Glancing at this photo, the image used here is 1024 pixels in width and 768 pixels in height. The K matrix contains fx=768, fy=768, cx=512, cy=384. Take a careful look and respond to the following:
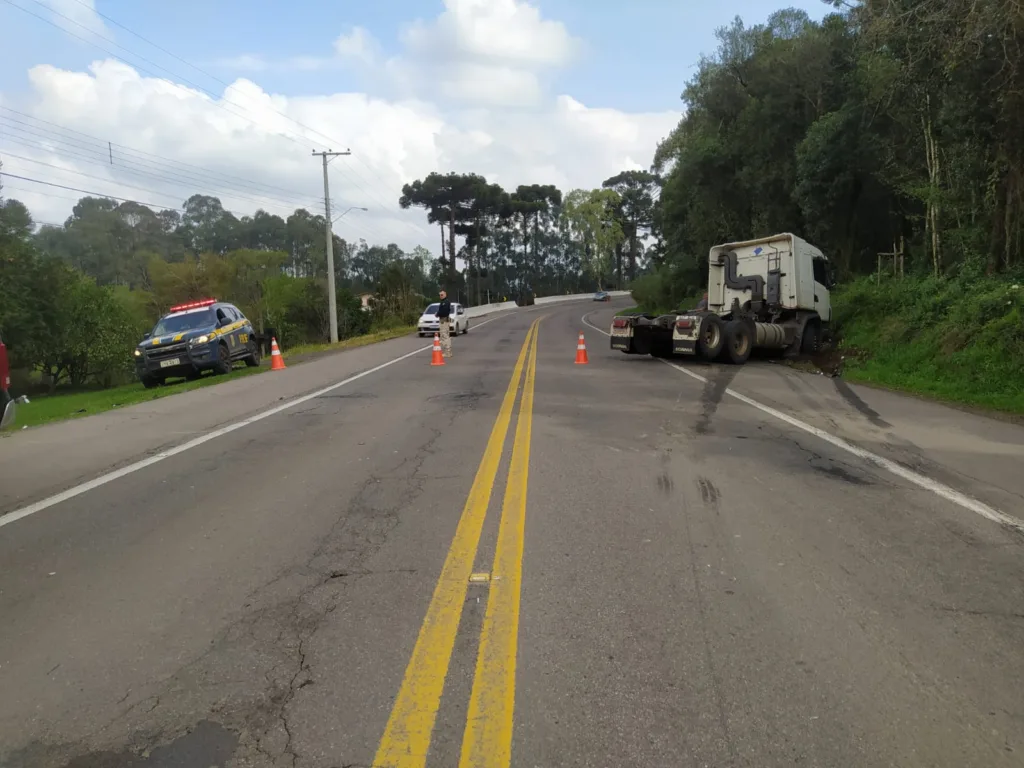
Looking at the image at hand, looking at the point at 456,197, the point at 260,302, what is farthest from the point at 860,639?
the point at 456,197

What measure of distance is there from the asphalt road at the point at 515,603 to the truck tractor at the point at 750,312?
30.6 feet

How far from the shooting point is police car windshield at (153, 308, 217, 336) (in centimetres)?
1919

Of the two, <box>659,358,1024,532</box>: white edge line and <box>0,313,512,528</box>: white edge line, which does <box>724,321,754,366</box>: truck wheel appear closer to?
<box>659,358,1024,532</box>: white edge line

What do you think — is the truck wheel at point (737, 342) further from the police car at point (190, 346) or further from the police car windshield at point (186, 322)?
the police car windshield at point (186, 322)

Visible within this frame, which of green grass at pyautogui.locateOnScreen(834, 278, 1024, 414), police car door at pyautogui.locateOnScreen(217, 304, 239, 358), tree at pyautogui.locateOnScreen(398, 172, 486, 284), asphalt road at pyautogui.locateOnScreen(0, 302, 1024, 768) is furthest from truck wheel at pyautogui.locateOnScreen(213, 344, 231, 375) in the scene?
tree at pyautogui.locateOnScreen(398, 172, 486, 284)

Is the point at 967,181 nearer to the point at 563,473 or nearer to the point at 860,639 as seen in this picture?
the point at 563,473

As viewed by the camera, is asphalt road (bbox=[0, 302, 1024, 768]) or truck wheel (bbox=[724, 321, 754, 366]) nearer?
asphalt road (bbox=[0, 302, 1024, 768])

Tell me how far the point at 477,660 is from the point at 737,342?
1613cm

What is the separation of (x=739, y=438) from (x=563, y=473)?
2.88 metres

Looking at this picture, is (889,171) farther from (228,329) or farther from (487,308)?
(487,308)

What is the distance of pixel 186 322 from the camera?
1947 centimetres

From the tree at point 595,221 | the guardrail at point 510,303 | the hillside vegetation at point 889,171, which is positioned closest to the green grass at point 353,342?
the hillside vegetation at point 889,171

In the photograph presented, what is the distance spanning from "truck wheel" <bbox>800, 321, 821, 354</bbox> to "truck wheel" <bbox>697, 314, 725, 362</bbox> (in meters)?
2.73

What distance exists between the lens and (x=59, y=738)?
10.1 feet
